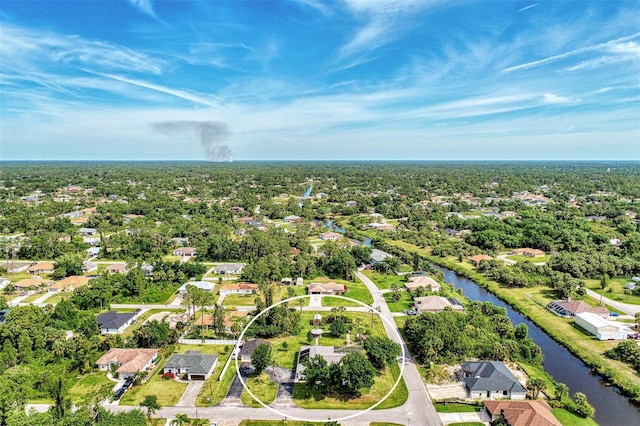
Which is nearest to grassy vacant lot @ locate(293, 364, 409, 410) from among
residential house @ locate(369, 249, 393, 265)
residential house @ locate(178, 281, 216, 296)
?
residential house @ locate(178, 281, 216, 296)

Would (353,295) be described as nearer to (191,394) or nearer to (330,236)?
(191,394)

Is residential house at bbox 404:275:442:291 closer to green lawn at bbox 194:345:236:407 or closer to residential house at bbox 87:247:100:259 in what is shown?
green lawn at bbox 194:345:236:407

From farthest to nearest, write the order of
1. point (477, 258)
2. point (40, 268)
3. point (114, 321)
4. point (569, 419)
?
1. point (477, 258)
2. point (40, 268)
3. point (114, 321)
4. point (569, 419)

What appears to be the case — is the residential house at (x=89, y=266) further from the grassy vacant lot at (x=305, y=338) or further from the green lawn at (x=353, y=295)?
the green lawn at (x=353, y=295)

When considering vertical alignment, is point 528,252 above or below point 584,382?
above

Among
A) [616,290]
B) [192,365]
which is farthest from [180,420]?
[616,290]

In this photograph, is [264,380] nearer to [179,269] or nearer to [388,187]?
[179,269]

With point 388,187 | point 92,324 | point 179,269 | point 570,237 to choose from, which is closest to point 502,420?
point 92,324
